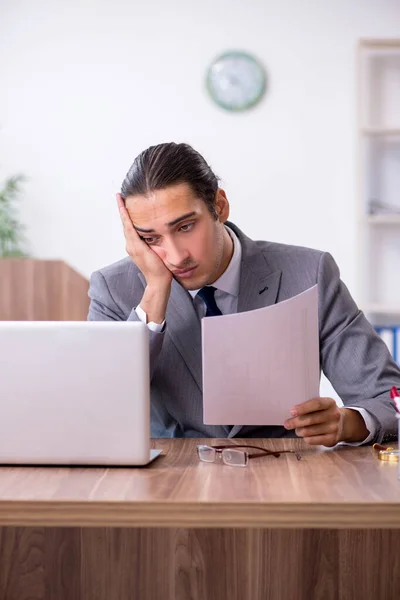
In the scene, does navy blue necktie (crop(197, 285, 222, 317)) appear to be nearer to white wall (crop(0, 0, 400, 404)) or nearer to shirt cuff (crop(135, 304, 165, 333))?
shirt cuff (crop(135, 304, 165, 333))

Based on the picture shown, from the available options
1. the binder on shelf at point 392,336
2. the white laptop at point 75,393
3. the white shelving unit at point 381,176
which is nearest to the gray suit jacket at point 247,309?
the white laptop at point 75,393

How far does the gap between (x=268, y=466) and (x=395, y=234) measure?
304 cm

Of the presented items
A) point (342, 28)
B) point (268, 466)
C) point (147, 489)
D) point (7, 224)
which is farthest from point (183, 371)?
point (342, 28)

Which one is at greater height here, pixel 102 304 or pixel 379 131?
pixel 379 131

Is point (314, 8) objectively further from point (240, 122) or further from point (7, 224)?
point (7, 224)

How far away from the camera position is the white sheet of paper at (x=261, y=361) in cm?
152

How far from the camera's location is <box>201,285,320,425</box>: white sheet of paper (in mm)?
1522

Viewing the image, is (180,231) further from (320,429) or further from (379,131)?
(379,131)

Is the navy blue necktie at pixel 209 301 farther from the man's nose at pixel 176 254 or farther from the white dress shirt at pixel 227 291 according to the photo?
the man's nose at pixel 176 254

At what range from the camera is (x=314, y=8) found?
4.29 metres

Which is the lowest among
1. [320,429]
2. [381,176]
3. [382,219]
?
[320,429]

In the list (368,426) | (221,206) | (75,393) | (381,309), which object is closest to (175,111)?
(381,309)

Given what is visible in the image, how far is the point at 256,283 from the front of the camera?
207 cm

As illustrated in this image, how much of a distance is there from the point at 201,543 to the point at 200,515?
0.06 m
